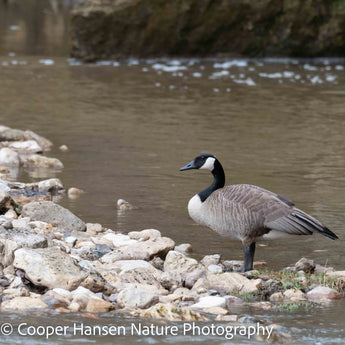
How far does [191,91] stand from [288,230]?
12.7 meters

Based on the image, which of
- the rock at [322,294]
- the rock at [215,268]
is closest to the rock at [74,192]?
the rock at [215,268]

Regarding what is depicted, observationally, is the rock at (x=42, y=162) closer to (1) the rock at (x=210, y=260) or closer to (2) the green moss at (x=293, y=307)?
(1) the rock at (x=210, y=260)

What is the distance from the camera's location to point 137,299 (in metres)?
6.75

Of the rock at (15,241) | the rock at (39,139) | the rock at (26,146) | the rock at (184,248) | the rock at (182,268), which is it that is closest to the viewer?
the rock at (15,241)

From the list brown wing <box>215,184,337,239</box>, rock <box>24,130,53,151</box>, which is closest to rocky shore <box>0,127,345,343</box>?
brown wing <box>215,184,337,239</box>

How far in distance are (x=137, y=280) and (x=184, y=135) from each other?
7.91 m

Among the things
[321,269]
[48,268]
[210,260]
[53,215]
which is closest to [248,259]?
[210,260]

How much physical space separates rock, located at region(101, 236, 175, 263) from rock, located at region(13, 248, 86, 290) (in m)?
0.94

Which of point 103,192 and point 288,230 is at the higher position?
point 288,230

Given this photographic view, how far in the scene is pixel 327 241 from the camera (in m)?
9.12

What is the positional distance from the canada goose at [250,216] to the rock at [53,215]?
62.2 inches

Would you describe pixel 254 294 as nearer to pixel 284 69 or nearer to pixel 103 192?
pixel 103 192

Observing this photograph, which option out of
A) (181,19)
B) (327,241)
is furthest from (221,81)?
(327,241)

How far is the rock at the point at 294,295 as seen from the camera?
711 centimetres
